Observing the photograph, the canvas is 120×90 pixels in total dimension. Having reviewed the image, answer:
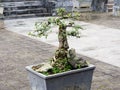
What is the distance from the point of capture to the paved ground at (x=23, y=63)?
204 inches

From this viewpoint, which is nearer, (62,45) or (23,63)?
(62,45)

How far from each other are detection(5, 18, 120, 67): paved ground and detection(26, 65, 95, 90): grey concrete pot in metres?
2.66

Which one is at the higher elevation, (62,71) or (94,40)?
(62,71)

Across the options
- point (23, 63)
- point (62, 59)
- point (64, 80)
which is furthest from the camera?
point (23, 63)

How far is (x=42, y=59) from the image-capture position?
6836 millimetres

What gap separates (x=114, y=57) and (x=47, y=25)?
11.2 feet

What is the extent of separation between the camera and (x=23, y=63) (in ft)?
21.4

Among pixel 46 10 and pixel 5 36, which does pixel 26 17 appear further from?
pixel 5 36

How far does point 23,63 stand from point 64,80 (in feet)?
9.88

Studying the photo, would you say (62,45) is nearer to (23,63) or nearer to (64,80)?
(64,80)

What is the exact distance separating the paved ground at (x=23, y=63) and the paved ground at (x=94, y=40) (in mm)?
393

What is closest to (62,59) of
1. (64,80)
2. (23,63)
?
(64,80)

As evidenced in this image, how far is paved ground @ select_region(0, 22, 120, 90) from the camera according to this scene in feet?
17.0

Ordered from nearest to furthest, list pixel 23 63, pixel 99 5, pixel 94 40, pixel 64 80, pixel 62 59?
pixel 64 80, pixel 62 59, pixel 23 63, pixel 94 40, pixel 99 5
